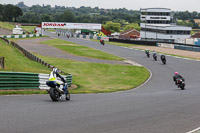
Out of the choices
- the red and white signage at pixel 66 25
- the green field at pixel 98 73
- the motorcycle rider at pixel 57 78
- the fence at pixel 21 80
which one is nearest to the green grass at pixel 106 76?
the green field at pixel 98 73

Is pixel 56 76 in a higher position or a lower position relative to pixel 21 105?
higher

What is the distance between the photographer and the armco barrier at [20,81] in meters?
17.7

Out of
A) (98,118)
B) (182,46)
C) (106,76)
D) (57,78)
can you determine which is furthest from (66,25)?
(98,118)

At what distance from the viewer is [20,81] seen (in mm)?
18641

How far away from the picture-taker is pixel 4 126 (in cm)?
898

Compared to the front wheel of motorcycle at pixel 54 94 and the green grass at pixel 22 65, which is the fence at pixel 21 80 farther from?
the front wheel of motorcycle at pixel 54 94

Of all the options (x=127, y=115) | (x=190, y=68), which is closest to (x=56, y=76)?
(x=127, y=115)

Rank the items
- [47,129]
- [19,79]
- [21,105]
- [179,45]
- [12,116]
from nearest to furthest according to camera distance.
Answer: [47,129]
[12,116]
[21,105]
[19,79]
[179,45]

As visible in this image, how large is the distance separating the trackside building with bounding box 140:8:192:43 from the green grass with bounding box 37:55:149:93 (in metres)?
81.7

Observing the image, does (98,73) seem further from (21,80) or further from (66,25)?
(66,25)

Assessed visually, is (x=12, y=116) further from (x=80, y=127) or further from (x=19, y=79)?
(x=19, y=79)

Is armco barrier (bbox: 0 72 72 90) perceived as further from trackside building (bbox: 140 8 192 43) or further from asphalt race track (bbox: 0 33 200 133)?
trackside building (bbox: 140 8 192 43)

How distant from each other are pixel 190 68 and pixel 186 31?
279ft

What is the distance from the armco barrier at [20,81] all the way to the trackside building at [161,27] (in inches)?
4005
